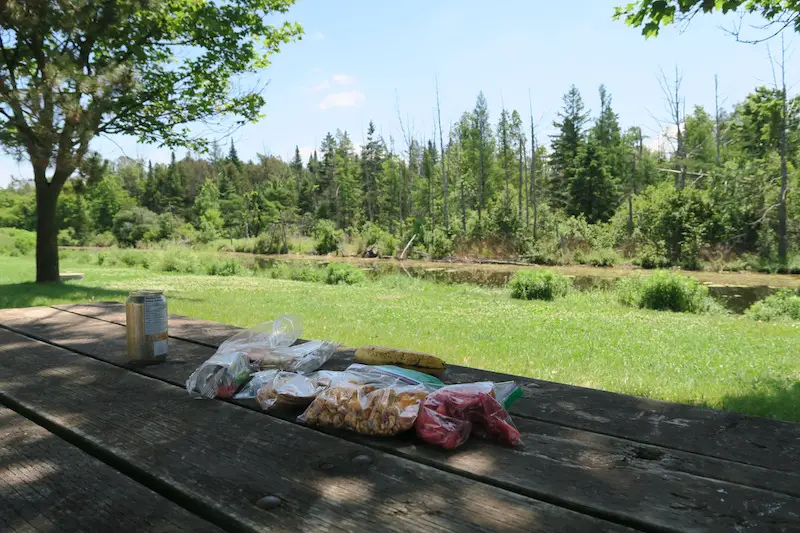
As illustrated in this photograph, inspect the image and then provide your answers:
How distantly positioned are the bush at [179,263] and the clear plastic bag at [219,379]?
19988 mm

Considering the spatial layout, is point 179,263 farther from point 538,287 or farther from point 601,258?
point 601,258

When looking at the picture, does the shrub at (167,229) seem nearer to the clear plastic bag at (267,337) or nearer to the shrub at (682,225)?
the shrub at (682,225)

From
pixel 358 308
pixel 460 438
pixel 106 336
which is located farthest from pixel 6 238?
pixel 460 438

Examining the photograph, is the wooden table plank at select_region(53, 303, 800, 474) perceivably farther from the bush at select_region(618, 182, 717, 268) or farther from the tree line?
the bush at select_region(618, 182, 717, 268)

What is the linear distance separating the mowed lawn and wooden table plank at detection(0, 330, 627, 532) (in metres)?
3.86

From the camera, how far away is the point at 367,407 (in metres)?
1.32

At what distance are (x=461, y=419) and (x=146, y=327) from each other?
52.3 inches

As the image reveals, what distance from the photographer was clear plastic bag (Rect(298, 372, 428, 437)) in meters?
1.28

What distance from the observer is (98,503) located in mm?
970

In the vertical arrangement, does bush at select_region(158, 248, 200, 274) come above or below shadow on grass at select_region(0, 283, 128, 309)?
above

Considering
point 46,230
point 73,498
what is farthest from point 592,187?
point 73,498

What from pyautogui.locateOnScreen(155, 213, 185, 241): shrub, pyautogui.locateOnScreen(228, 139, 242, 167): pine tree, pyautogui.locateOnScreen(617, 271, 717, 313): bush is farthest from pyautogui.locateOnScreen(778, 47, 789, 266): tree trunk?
pyautogui.locateOnScreen(228, 139, 242, 167): pine tree

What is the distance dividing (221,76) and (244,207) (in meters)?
49.6

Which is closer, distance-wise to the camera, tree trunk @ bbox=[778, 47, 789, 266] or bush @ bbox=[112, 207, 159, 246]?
tree trunk @ bbox=[778, 47, 789, 266]
